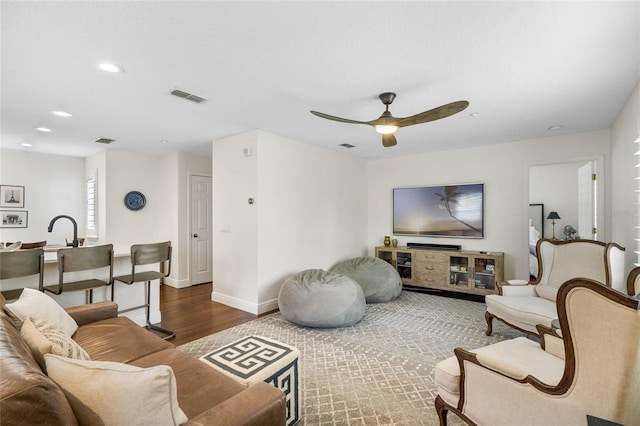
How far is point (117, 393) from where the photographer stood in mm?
889

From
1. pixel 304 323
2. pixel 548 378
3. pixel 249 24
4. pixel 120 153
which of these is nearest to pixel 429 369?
pixel 548 378

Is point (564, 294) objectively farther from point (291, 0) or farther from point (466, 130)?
point (466, 130)

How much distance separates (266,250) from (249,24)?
2869 millimetres

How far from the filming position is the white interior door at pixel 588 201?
13.7ft

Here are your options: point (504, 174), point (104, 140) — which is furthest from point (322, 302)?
point (104, 140)

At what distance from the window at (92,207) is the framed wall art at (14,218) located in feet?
2.92

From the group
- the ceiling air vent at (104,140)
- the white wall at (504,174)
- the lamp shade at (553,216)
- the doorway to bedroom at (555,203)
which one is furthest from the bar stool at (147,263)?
the lamp shade at (553,216)

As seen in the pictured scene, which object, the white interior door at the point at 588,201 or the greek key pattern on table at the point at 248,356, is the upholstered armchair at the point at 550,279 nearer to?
the white interior door at the point at 588,201

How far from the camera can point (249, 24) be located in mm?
1786

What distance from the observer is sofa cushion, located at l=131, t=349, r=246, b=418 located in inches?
51.8

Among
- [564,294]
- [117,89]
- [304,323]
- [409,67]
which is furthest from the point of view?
[304,323]

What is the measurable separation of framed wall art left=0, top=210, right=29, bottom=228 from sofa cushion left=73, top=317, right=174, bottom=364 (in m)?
4.60

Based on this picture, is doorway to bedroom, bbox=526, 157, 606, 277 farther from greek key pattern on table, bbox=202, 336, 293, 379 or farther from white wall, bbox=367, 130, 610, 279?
greek key pattern on table, bbox=202, 336, 293, 379

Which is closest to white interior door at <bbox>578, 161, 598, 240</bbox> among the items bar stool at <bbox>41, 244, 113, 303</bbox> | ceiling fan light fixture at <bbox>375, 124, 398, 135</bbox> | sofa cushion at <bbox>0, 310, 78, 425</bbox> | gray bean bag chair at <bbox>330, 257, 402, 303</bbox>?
gray bean bag chair at <bbox>330, 257, 402, 303</bbox>
